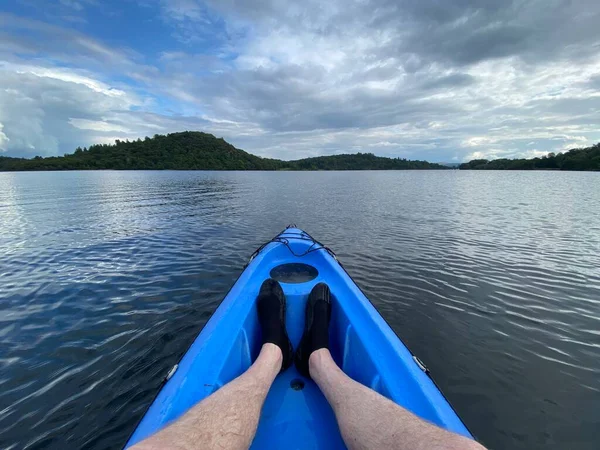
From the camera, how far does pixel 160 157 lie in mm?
107188

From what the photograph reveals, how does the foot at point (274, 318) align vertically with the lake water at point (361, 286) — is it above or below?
above

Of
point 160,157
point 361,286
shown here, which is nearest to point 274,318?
point 361,286

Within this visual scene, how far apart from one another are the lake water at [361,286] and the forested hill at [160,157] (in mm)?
106456

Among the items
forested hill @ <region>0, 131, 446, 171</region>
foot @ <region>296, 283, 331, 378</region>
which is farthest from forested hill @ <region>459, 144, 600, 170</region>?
foot @ <region>296, 283, 331, 378</region>

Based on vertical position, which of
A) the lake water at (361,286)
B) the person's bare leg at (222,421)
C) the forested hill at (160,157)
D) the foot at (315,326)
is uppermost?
the forested hill at (160,157)

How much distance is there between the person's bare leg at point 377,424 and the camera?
1557mm

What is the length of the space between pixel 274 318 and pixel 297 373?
70 cm

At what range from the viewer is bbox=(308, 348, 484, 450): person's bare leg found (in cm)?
156

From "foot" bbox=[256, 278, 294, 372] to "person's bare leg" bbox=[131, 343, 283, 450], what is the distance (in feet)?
2.07

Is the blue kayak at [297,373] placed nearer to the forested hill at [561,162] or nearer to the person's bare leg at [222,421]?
the person's bare leg at [222,421]

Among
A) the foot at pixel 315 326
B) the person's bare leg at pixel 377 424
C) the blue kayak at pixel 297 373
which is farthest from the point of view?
the foot at pixel 315 326

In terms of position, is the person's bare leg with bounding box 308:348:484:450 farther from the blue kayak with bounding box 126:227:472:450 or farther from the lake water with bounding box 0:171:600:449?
the lake water with bounding box 0:171:600:449

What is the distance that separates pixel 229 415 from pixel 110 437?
6.66 ft

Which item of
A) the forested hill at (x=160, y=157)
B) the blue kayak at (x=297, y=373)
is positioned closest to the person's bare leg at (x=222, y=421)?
the blue kayak at (x=297, y=373)
